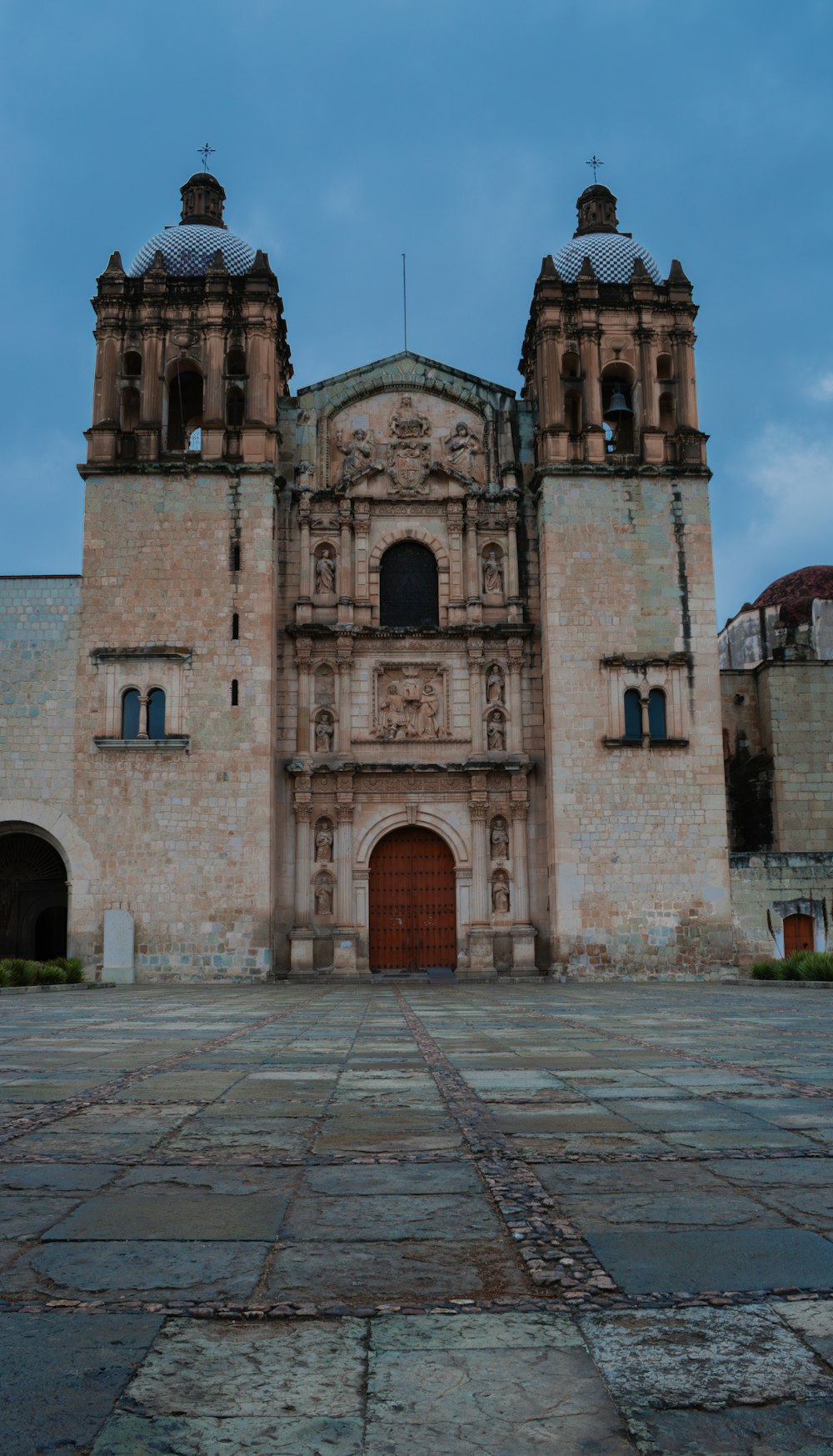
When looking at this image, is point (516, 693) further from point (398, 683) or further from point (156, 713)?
point (156, 713)

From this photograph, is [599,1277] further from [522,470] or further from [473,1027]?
[522,470]

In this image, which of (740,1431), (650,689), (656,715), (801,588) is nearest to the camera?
(740,1431)

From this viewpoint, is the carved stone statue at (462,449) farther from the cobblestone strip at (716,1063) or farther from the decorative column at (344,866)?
the cobblestone strip at (716,1063)

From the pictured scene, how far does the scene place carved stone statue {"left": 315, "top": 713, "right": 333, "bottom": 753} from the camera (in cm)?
2395

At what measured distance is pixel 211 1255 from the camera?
9.08 ft

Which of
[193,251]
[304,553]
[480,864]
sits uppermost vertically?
[193,251]

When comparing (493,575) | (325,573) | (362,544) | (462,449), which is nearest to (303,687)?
(325,573)

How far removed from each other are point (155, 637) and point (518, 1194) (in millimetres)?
20758

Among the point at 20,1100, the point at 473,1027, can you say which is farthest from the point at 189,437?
the point at 20,1100

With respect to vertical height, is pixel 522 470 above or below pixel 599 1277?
above

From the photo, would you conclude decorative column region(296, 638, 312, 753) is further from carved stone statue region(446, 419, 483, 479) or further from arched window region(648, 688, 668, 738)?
arched window region(648, 688, 668, 738)

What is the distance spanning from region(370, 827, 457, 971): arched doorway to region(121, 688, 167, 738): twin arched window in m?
5.24

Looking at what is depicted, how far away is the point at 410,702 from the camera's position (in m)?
24.2

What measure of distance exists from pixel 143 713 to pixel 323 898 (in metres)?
5.26
